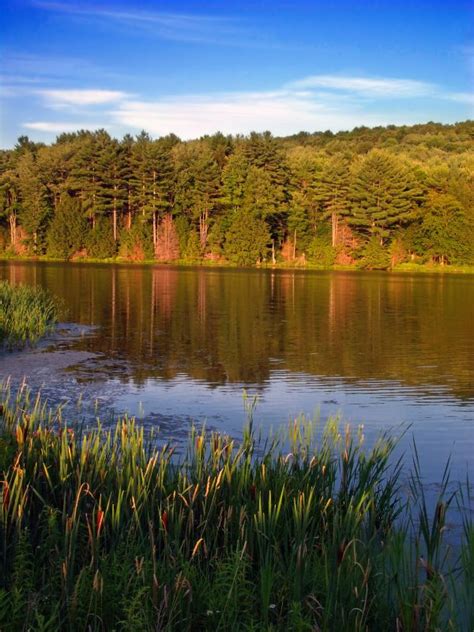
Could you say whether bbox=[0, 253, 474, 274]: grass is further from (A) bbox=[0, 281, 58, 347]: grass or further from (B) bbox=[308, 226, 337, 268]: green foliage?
(A) bbox=[0, 281, 58, 347]: grass

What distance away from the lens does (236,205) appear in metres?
68.3

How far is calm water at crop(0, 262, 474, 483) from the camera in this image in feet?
33.9

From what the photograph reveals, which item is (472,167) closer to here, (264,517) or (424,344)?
(424,344)


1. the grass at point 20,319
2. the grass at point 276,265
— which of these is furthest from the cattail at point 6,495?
→ the grass at point 276,265

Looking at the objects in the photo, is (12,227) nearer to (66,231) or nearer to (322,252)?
(66,231)

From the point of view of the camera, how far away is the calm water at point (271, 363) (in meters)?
10.3

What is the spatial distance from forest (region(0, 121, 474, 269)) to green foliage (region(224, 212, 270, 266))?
0.34 feet

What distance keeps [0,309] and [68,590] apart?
43.8 ft

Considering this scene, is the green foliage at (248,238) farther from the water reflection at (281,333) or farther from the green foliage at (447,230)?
the water reflection at (281,333)

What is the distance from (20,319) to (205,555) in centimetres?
1376

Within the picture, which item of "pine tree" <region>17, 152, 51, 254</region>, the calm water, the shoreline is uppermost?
"pine tree" <region>17, 152, 51, 254</region>

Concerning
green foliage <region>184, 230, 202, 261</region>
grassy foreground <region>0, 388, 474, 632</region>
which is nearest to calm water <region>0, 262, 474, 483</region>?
grassy foreground <region>0, 388, 474, 632</region>

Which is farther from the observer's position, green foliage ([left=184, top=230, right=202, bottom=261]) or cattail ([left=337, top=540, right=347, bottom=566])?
green foliage ([left=184, top=230, right=202, bottom=261])

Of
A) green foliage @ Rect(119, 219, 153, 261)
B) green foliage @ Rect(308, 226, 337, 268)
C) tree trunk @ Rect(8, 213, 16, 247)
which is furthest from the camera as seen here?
tree trunk @ Rect(8, 213, 16, 247)
